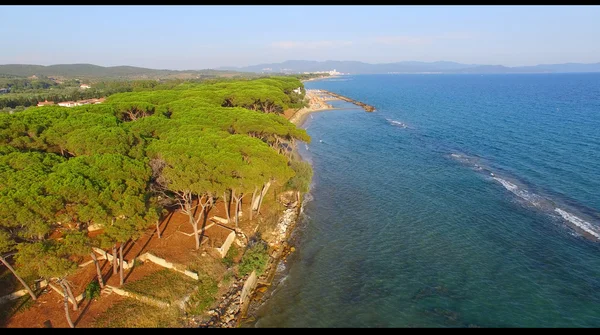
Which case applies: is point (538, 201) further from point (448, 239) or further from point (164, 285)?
point (164, 285)

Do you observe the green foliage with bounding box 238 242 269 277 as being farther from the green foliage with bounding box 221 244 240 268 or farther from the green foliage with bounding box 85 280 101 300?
the green foliage with bounding box 85 280 101 300

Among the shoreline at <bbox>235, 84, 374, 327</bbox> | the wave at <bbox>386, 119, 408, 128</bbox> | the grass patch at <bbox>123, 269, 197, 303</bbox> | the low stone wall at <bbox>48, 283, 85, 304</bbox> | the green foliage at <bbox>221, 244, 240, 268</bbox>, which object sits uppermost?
the wave at <bbox>386, 119, 408, 128</bbox>

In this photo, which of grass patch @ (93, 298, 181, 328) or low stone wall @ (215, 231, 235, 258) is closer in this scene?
grass patch @ (93, 298, 181, 328)

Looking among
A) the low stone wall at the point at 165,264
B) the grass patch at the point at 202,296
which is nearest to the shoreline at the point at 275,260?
the grass patch at the point at 202,296

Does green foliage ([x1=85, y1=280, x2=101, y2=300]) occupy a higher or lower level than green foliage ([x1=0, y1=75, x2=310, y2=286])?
lower

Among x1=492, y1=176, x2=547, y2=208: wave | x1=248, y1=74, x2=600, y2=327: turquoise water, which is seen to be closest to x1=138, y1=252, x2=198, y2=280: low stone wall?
x1=248, y1=74, x2=600, y2=327: turquoise water
